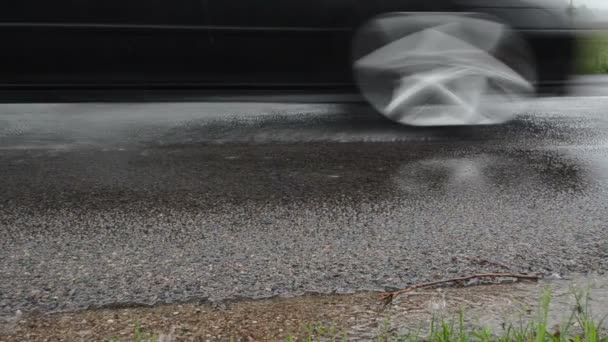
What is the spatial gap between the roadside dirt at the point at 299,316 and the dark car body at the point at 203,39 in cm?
296

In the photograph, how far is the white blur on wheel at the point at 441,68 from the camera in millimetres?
5023

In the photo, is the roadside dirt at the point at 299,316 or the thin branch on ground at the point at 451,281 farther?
the thin branch on ground at the point at 451,281

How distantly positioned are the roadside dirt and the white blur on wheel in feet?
9.57

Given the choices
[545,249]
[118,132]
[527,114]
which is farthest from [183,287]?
[527,114]

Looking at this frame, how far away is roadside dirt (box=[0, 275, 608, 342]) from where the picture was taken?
207cm

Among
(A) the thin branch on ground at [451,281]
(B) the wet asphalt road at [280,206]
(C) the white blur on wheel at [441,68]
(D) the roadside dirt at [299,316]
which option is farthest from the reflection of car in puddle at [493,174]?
(D) the roadside dirt at [299,316]

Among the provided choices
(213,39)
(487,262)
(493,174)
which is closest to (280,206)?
(487,262)

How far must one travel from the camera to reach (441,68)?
202 inches

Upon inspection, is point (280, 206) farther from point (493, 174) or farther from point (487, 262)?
point (493, 174)

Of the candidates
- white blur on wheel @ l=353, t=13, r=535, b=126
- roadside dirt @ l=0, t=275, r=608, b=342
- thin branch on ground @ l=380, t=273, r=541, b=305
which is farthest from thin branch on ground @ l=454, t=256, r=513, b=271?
white blur on wheel @ l=353, t=13, r=535, b=126

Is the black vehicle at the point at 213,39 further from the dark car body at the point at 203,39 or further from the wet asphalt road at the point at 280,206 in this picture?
the wet asphalt road at the point at 280,206

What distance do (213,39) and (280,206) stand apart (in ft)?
6.26

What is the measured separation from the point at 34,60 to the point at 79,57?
300 millimetres

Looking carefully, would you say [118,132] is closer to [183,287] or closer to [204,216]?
[204,216]
